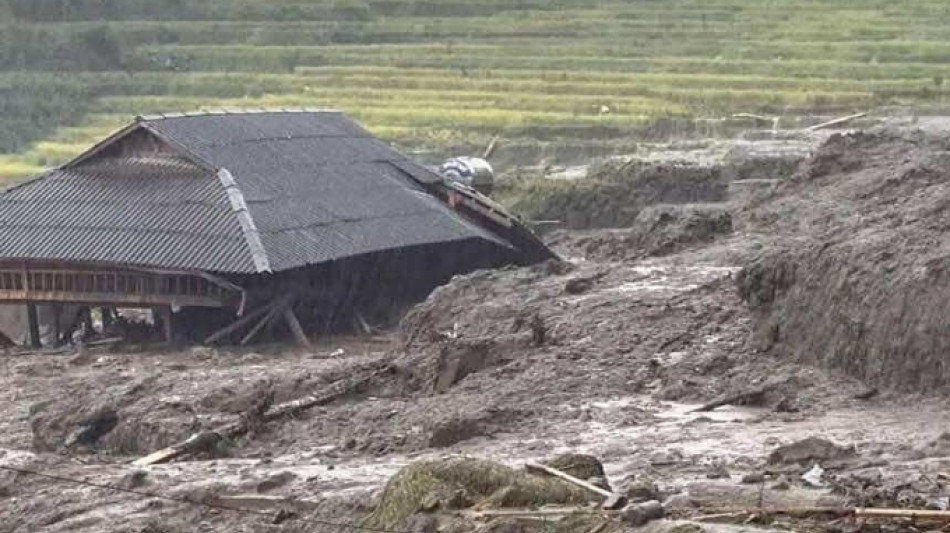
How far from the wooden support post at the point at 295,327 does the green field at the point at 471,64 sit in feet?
44.3

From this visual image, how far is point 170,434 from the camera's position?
58.4ft

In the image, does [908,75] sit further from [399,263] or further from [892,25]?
[399,263]

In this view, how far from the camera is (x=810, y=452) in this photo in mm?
12289

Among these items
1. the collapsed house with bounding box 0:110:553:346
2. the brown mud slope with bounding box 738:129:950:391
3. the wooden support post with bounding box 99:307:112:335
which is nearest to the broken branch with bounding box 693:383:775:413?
the brown mud slope with bounding box 738:129:950:391

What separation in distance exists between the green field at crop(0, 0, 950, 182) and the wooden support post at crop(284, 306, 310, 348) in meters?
13.5

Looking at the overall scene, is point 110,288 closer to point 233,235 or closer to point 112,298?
point 112,298

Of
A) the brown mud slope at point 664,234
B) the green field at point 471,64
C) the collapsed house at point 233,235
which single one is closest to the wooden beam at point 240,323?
the collapsed house at point 233,235

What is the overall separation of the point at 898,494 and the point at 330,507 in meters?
4.03

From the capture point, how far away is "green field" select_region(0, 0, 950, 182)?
39.3 m

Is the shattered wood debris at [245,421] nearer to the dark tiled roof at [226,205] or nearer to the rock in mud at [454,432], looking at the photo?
the rock in mud at [454,432]

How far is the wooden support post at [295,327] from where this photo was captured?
25.4 meters

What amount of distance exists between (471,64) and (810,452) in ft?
109

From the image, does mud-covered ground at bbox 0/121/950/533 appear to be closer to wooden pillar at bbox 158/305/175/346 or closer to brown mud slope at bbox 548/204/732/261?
brown mud slope at bbox 548/204/732/261

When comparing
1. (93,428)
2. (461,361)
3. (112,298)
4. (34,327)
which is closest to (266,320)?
(112,298)
